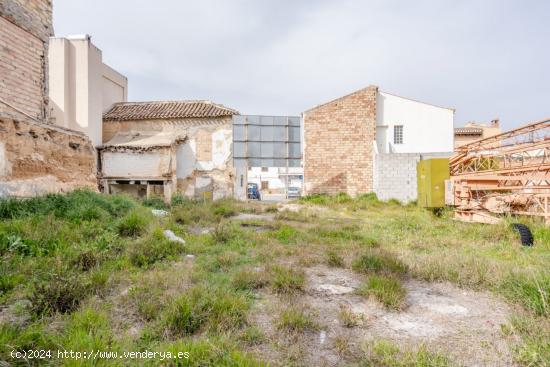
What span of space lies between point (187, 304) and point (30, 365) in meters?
0.99

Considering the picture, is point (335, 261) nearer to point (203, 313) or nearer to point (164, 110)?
point (203, 313)

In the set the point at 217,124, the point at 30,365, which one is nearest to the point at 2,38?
the point at 30,365

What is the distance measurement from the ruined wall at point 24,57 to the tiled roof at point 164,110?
7.53m

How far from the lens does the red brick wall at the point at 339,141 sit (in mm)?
14375

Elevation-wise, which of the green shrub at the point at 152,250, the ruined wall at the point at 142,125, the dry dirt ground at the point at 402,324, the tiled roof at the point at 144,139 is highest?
the ruined wall at the point at 142,125

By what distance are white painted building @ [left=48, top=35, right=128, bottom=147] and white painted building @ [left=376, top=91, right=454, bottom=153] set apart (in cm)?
1425

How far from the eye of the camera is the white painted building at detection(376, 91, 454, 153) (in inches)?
593

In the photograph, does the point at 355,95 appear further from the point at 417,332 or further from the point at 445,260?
the point at 417,332

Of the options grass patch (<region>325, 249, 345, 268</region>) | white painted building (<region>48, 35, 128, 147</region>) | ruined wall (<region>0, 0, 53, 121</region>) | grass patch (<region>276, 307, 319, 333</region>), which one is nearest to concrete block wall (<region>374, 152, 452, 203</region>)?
grass patch (<region>325, 249, 345, 268</region>)

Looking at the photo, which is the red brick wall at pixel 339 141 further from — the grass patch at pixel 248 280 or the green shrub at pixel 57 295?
the green shrub at pixel 57 295

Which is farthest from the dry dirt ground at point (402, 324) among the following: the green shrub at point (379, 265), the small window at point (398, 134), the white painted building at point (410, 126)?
the small window at point (398, 134)

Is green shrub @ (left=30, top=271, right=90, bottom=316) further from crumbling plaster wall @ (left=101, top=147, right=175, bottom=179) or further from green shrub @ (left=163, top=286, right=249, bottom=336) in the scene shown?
crumbling plaster wall @ (left=101, top=147, right=175, bottom=179)

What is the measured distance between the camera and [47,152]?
6566mm

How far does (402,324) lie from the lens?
241 cm
